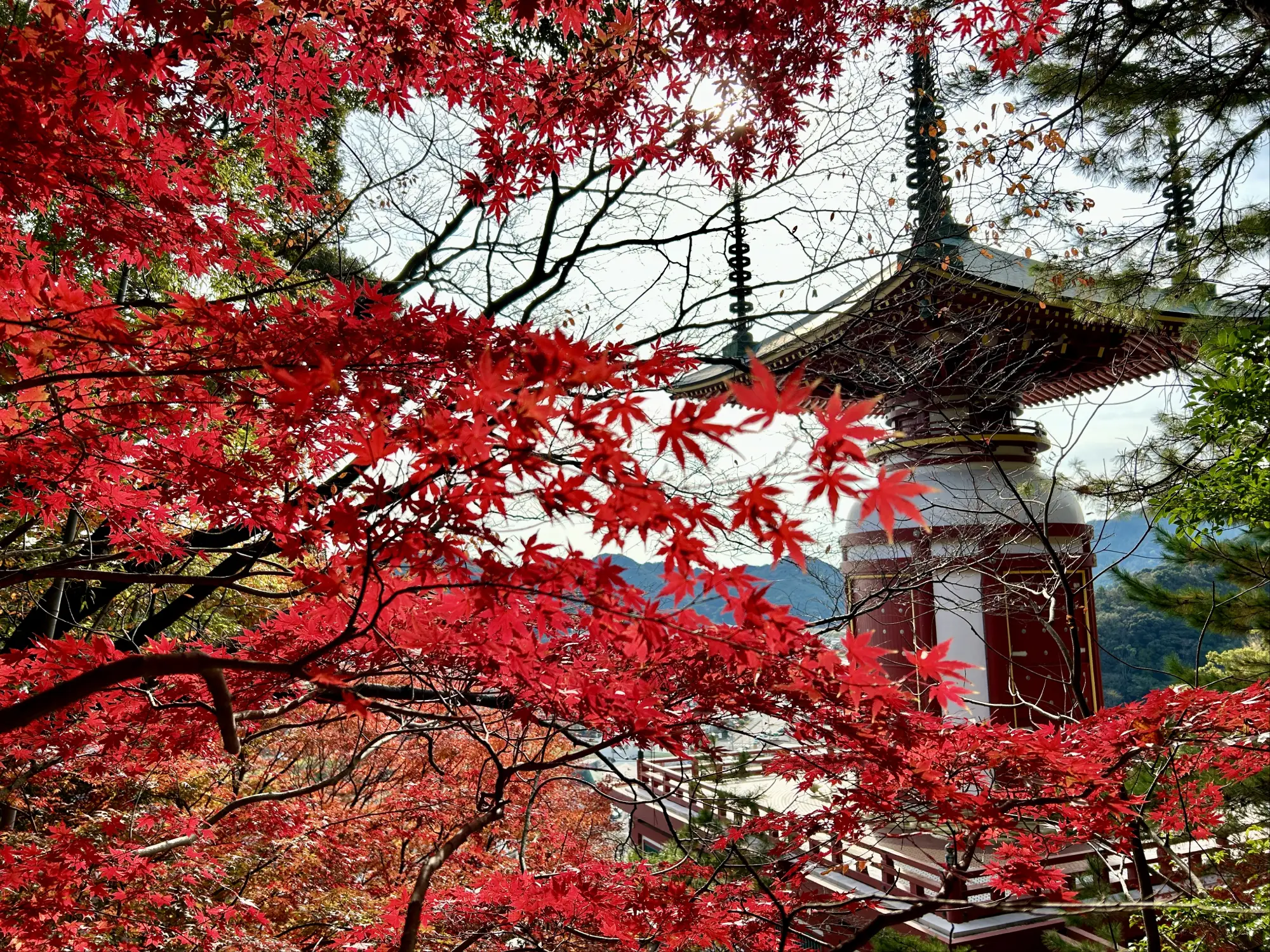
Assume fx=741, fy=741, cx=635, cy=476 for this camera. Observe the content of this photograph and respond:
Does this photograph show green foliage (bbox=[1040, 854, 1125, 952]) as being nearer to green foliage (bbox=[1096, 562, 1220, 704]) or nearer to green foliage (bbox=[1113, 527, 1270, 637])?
green foliage (bbox=[1113, 527, 1270, 637])

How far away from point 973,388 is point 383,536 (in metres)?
5.64

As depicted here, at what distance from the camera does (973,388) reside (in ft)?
19.9

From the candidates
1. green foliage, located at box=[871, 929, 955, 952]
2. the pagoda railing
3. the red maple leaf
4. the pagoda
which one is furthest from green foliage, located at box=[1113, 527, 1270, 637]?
the red maple leaf

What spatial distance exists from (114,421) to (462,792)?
4835 mm

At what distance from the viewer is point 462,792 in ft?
21.0

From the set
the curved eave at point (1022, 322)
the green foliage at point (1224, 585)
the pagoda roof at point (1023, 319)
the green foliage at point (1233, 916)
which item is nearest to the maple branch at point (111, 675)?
the curved eave at point (1022, 322)

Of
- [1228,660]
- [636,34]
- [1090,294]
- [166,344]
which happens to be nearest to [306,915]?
[166,344]

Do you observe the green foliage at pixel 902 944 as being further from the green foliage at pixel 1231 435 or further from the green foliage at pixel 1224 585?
the green foliage at pixel 1231 435

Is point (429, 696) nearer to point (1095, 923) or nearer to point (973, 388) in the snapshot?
point (973, 388)

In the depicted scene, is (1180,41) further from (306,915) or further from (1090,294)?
(306,915)

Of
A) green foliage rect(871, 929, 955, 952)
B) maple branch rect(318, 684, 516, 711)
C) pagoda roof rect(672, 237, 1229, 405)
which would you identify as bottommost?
green foliage rect(871, 929, 955, 952)

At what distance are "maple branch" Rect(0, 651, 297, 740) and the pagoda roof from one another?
3.50 metres

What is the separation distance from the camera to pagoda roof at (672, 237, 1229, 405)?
5289mm

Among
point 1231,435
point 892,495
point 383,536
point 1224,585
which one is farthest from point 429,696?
point 1224,585
